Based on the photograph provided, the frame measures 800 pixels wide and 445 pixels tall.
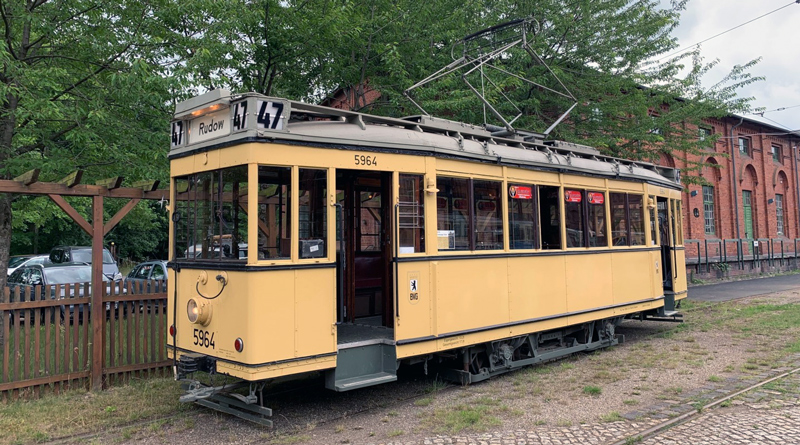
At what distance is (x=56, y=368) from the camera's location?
699cm

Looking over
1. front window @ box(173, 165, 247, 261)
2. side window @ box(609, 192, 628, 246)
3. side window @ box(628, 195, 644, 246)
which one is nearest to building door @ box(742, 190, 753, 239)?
side window @ box(628, 195, 644, 246)

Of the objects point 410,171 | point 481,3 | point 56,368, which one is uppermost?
point 481,3

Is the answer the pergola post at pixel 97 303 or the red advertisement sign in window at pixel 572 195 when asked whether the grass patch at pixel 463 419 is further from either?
the pergola post at pixel 97 303

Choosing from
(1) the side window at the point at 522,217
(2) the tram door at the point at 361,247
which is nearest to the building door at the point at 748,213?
(1) the side window at the point at 522,217

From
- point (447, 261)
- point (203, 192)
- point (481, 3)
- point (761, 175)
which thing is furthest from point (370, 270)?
point (761, 175)

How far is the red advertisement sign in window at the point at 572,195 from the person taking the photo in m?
8.77

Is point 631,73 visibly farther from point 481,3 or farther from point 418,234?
point 418,234

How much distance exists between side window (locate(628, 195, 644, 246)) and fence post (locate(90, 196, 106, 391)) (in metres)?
8.40

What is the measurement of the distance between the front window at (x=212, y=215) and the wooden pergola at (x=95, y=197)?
62.5 inches

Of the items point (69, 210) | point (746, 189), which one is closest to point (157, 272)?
point (69, 210)

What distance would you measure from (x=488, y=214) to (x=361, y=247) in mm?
1689

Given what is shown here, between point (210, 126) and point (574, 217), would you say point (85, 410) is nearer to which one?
point (210, 126)

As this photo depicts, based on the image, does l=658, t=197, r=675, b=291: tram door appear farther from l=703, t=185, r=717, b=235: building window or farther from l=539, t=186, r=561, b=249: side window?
l=703, t=185, r=717, b=235: building window

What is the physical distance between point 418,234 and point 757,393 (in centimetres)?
436
